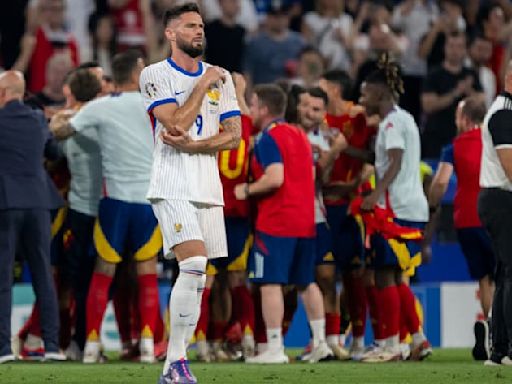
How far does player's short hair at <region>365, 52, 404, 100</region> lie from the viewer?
1327 centimetres

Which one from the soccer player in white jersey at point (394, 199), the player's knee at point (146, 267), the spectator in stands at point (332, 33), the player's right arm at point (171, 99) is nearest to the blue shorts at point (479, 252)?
the soccer player in white jersey at point (394, 199)

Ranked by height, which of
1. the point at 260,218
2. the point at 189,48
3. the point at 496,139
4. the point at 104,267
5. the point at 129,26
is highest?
the point at 129,26

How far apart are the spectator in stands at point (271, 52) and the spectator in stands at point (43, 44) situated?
2588mm

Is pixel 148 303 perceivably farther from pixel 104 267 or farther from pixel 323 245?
pixel 323 245

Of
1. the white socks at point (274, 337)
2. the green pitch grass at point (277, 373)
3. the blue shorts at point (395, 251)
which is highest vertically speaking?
the blue shorts at point (395, 251)

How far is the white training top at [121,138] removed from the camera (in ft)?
42.0

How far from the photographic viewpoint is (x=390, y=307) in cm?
1298

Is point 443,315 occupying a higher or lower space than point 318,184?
lower

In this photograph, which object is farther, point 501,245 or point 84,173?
point 84,173

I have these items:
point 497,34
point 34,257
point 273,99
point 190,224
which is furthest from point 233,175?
point 497,34

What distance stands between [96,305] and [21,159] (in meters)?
1.48

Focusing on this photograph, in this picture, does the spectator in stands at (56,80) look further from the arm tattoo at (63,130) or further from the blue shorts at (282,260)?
the blue shorts at (282,260)

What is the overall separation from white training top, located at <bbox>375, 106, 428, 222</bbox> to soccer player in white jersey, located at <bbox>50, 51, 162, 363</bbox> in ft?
7.10

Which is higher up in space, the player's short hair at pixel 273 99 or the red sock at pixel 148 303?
the player's short hair at pixel 273 99
